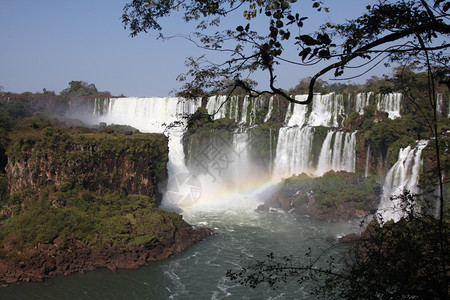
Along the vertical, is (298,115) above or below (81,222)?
above

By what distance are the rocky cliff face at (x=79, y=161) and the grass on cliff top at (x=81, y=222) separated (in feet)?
1.94

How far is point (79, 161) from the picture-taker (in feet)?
53.7

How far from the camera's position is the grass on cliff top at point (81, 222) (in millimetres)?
13219

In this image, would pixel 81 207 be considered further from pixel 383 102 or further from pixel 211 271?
pixel 383 102

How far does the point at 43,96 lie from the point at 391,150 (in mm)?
30738

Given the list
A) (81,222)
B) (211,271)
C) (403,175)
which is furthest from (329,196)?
(81,222)

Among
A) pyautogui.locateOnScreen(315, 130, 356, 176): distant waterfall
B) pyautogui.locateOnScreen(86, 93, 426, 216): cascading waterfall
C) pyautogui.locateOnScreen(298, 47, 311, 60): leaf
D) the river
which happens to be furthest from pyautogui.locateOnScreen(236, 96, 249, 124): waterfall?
pyautogui.locateOnScreen(298, 47, 311, 60): leaf

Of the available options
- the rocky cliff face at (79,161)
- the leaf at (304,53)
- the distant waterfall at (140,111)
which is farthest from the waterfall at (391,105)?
the leaf at (304,53)

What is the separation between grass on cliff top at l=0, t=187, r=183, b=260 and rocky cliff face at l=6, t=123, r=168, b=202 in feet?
1.94

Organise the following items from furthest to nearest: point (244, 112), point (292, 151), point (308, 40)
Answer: point (244, 112) < point (292, 151) < point (308, 40)

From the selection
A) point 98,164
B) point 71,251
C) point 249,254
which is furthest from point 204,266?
point 98,164

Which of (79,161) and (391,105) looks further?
(391,105)

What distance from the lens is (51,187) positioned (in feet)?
51.9

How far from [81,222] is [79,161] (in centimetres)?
302
